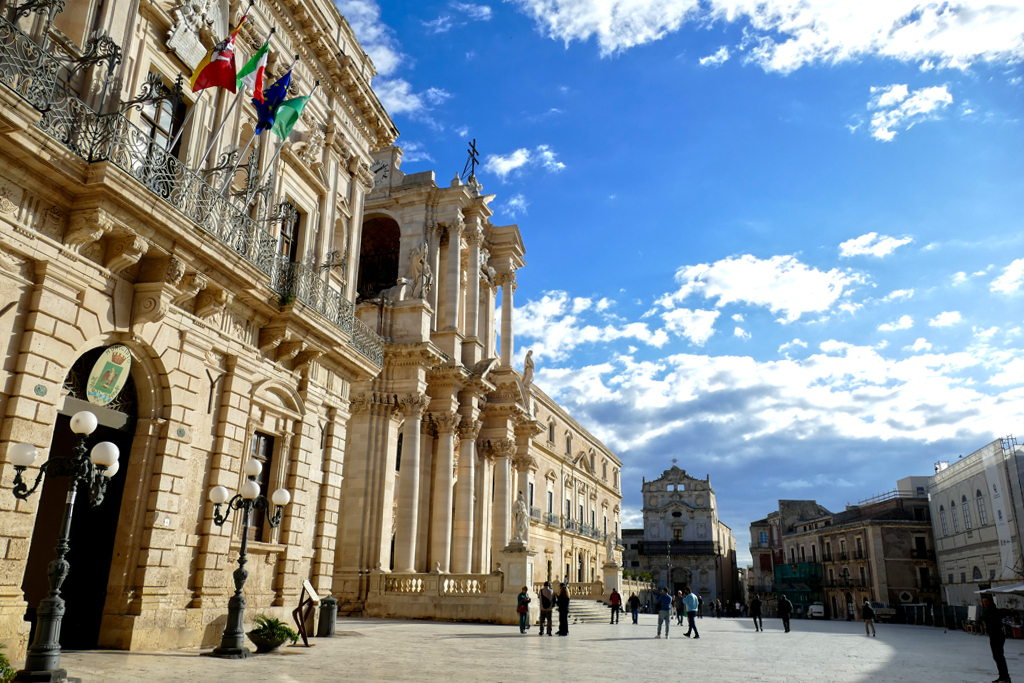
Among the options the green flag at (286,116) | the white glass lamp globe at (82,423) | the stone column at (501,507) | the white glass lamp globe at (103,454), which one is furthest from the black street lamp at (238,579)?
the stone column at (501,507)

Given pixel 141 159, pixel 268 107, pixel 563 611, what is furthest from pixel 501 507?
pixel 141 159

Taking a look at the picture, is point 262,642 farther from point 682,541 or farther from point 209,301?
point 682,541

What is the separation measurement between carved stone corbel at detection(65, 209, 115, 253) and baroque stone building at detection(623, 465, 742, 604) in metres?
74.8

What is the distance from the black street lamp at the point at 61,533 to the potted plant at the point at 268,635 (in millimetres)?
3896

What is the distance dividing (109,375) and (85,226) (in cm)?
206

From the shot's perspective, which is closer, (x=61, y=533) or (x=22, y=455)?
(x=22, y=455)

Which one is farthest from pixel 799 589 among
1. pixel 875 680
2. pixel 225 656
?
pixel 225 656

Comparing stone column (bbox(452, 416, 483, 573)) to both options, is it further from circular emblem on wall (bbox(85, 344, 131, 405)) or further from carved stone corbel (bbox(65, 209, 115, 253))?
carved stone corbel (bbox(65, 209, 115, 253))

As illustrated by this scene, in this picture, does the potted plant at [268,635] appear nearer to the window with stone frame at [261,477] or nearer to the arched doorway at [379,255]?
the window with stone frame at [261,477]

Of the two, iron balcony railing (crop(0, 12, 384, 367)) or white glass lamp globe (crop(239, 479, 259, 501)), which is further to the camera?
white glass lamp globe (crop(239, 479, 259, 501))

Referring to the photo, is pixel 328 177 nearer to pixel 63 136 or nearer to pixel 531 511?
pixel 63 136

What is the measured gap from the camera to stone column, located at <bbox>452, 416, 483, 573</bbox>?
27203mm

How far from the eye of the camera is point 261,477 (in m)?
12.8

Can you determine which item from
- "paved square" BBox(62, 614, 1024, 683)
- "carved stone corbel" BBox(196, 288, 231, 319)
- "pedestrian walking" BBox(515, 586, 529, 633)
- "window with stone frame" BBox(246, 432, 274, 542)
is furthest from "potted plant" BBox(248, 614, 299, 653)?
"pedestrian walking" BBox(515, 586, 529, 633)
